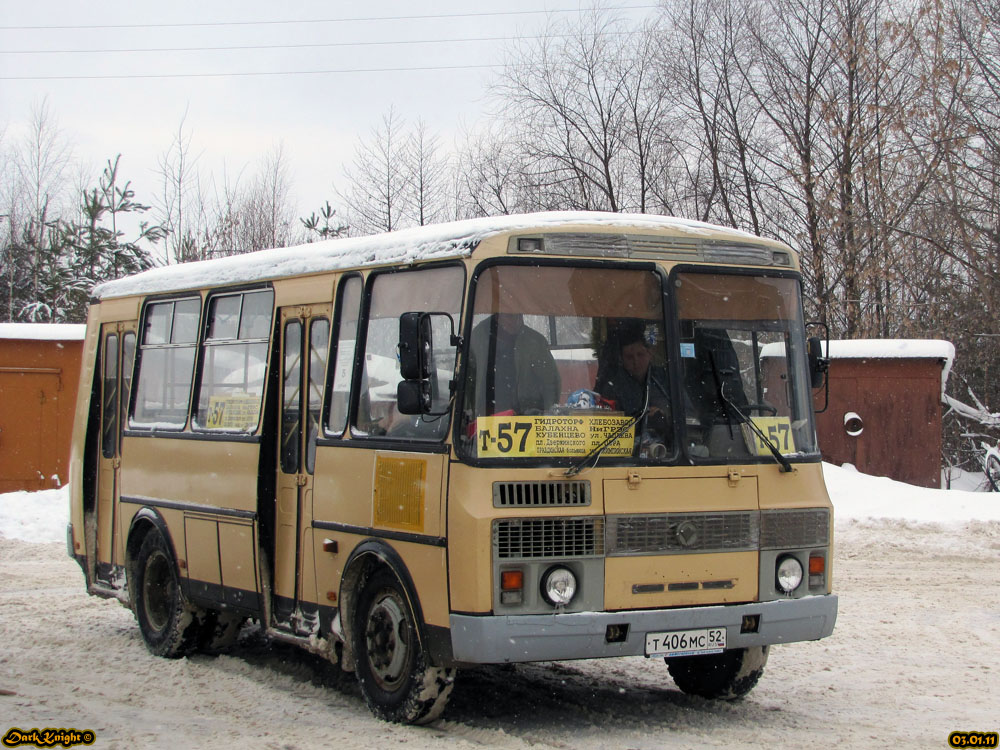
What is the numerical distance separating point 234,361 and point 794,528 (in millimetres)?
4287

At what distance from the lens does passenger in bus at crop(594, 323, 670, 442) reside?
22.8 feet

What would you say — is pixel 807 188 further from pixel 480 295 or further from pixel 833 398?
pixel 480 295

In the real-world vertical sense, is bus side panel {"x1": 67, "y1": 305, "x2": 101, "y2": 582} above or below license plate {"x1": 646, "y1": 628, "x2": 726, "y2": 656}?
above

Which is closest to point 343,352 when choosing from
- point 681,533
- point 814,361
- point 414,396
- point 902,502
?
point 414,396

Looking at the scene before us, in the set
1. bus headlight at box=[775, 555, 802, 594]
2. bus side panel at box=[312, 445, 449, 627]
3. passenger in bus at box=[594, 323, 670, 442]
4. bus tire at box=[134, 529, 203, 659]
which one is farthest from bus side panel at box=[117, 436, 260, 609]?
bus headlight at box=[775, 555, 802, 594]

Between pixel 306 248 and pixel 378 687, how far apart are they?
3.13 m

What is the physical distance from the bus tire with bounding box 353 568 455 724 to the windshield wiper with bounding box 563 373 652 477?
125cm

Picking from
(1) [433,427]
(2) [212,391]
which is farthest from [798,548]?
(2) [212,391]

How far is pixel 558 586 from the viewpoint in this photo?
21.8ft

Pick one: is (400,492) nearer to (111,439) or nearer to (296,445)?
(296,445)

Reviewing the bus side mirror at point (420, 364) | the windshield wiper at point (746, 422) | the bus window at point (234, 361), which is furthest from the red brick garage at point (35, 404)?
the windshield wiper at point (746, 422)

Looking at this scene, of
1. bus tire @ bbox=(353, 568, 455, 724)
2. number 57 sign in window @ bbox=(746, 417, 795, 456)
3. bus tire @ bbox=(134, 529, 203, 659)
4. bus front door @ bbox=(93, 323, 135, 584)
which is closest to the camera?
bus tire @ bbox=(353, 568, 455, 724)

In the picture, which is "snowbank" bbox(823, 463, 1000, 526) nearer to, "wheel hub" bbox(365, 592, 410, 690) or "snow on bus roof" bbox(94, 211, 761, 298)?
"snow on bus roof" bbox(94, 211, 761, 298)

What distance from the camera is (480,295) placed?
6.84 metres
